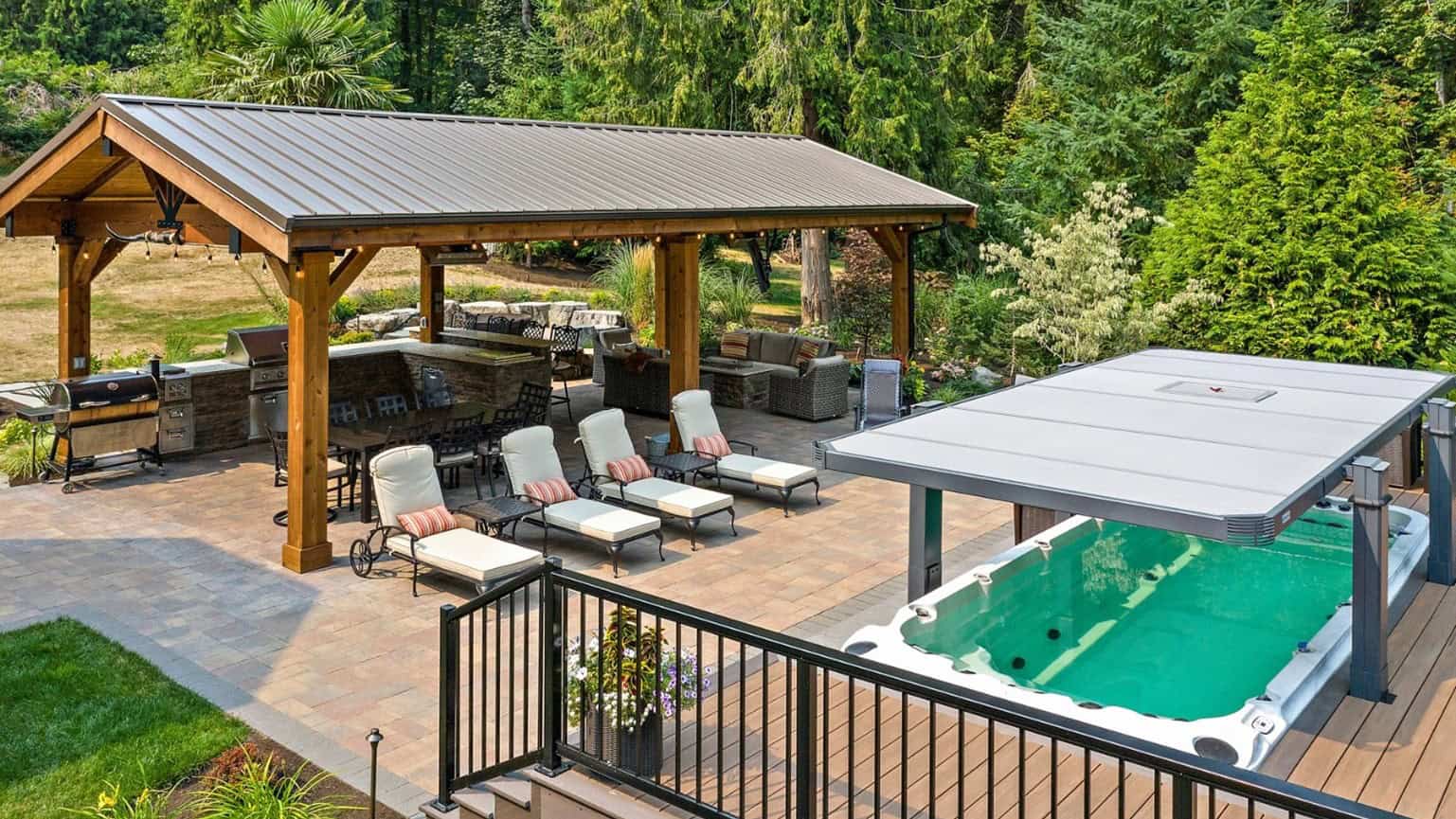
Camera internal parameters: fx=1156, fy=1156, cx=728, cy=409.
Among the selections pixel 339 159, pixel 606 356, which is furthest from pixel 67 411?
pixel 606 356

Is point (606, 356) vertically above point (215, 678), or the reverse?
point (606, 356)

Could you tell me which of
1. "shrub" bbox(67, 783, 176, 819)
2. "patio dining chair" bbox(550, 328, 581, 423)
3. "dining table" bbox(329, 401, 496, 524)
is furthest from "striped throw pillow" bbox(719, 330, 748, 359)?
A: "shrub" bbox(67, 783, 176, 819)

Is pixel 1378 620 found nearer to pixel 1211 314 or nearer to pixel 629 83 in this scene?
pixel 1211 314

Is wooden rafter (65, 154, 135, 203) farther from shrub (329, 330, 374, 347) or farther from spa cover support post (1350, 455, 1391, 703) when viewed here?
spa cover support post (1350, 455, 1391, 703)

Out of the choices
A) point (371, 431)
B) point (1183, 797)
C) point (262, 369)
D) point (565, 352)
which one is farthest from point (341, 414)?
point (1183, 797)

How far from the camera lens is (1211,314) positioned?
57.2 ft

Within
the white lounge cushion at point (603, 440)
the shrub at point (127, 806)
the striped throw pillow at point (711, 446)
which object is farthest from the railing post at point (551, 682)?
the striped throw pillow at point (711, 446)

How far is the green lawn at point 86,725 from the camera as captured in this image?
5.98 m

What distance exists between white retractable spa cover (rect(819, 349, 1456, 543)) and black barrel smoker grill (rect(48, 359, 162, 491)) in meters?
8.84

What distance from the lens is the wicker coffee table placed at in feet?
55.0

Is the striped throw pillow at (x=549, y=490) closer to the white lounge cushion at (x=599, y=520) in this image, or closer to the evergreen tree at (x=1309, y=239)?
the white lounge cushion at (x=599, y=520)

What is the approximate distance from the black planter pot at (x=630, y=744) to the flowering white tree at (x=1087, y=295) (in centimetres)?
1261

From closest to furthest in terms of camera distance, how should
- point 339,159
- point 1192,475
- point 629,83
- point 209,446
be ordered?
point 1192,475, point 339,159, point 209,446, point 629,83

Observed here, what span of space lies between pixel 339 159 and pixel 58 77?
1068 inches
